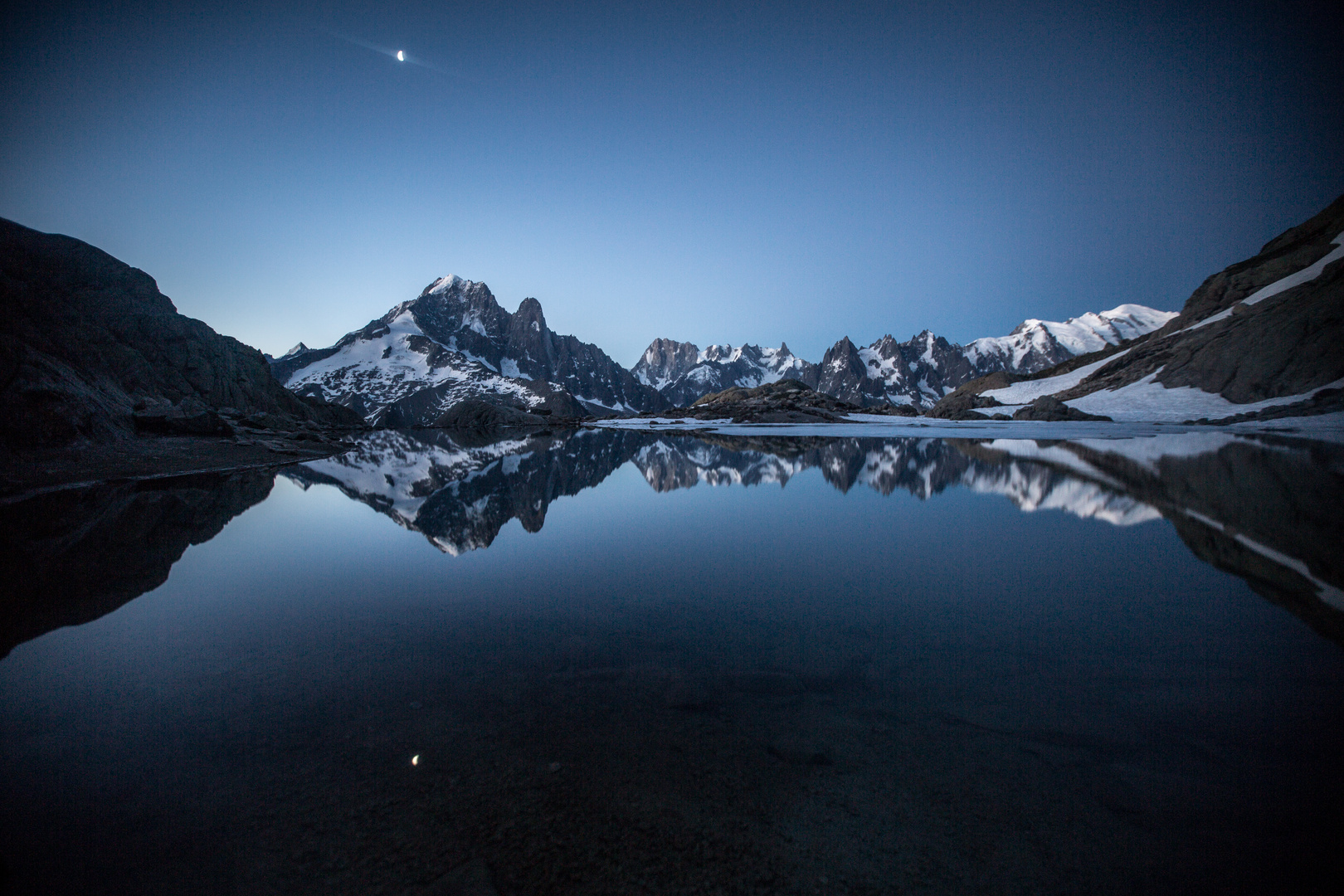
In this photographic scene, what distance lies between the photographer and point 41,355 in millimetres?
26844

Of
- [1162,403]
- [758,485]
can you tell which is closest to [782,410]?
[1162,403]

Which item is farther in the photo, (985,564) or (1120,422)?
(1120,422)

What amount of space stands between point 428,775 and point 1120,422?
96943mm

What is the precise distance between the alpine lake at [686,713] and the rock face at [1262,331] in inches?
3094

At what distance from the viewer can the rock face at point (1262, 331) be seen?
201 ft

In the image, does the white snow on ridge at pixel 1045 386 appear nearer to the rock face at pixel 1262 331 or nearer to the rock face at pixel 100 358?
the rock face at pixel 1262 331

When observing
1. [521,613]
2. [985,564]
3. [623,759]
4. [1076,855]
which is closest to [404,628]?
[521,613]

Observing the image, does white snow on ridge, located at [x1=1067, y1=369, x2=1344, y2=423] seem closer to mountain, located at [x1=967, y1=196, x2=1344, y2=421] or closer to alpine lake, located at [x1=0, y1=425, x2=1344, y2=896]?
mountain, located at [x1=967, y1=196, x2=1344, y2=421]

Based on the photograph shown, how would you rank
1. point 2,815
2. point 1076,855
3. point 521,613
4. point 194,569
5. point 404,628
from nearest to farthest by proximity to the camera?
1. point 1076,855
2. point 2,815
3. point 404,628
4. point 521,613
5. point 194,569

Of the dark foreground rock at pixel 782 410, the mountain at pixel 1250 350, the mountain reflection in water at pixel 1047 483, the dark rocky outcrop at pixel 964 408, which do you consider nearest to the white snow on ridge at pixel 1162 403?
the mountain at pixel 1250 350

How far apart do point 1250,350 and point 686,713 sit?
10251cm

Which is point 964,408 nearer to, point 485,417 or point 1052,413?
point 1052,413

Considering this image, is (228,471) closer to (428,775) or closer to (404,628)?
(404,628)

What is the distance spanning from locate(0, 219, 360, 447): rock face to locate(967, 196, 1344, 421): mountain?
95.7m
